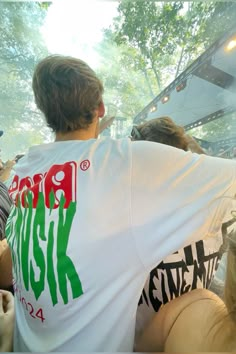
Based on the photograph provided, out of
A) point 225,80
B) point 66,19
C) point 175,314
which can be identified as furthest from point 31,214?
point 225,80

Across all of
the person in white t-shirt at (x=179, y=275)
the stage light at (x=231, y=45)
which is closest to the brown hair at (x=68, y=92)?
the person in white t-shirt at (x=179, y=275)

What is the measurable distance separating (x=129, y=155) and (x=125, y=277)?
291 mm

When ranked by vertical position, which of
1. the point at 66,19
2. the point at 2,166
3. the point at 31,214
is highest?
the point at 66,19

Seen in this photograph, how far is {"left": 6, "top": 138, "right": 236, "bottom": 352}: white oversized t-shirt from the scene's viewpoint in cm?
62

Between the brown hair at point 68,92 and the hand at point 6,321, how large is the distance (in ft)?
1.91

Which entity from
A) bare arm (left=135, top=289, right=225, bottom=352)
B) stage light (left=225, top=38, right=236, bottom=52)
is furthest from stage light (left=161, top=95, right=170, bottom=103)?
bare arm (left=135, top=289, right=225, bottom=352)

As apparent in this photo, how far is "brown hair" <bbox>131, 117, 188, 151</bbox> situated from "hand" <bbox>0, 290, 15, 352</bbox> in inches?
30.2

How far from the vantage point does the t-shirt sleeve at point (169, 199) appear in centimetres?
61

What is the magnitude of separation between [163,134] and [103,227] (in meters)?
0.60

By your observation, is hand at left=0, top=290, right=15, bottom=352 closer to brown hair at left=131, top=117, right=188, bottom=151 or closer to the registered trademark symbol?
the registered trademark symbol

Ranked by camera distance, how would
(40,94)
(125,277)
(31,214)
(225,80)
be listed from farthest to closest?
(225,80), (40,94), (31,214), (125,277)

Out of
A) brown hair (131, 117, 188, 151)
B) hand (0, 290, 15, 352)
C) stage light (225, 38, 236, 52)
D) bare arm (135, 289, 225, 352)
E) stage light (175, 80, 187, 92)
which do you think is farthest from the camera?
stage light (175, 80, 187, 92)

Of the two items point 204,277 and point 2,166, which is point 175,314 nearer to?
point 204,277

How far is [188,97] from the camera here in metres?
1.83
